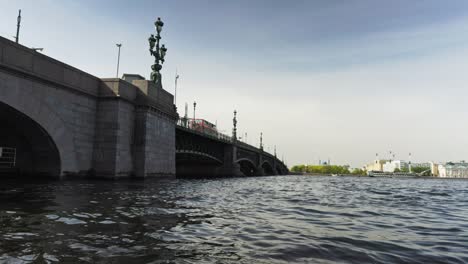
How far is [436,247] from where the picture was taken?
18.7 feet

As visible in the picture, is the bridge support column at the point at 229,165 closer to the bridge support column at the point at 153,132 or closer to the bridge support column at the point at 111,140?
the bridge support column at the point at 153,132

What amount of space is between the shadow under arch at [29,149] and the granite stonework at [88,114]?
0.12 meters

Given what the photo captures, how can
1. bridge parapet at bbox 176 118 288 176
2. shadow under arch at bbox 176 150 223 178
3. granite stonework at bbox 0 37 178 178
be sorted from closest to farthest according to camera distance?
granite stonework at bbox 0 37 178 178 → bridge parapet at bbox 176 118 288 176 → shadow under arch at bbox 176 150 223 178

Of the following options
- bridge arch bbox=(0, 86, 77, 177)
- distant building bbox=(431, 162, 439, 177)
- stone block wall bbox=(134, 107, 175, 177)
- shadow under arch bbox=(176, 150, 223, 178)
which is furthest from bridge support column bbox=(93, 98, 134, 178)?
distant building bbox=(431, 162, 439, 177)

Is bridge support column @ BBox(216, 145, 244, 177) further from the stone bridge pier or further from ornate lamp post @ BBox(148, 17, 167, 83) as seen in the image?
ornate lamp post @ BBox(148, 17, 167, 83)

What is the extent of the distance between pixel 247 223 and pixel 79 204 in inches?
197

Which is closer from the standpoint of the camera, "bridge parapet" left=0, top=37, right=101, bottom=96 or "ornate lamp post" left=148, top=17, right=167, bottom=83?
"bridge parapet" left=0, top=37, right=101, bottom=96

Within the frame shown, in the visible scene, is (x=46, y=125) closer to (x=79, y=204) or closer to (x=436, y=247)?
(x=79, y=204)

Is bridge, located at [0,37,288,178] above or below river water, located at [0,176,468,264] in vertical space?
above

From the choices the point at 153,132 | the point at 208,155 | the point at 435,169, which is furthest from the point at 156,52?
the point at 435,169

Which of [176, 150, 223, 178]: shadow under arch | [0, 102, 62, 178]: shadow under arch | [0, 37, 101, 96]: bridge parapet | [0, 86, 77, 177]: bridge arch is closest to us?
[0, 37, 101, 96]: bridge parapet

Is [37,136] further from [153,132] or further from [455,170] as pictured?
[455,170]

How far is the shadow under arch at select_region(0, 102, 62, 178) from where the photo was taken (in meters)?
17.1

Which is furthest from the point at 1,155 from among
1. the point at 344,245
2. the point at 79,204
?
the point at 344,245
